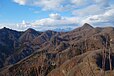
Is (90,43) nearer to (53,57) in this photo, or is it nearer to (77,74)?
(53,57)

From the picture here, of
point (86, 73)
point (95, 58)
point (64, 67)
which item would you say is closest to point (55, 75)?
point (64, 67)

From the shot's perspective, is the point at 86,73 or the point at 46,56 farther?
the point at 46,56

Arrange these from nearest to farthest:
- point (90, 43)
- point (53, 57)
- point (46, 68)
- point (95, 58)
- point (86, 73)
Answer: point (86, 73), point (95, 58), point (46, 68), point (53, 57), point (90, 43)

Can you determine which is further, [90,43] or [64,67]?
[90,43]

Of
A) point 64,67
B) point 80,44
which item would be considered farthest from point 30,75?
point 80,44

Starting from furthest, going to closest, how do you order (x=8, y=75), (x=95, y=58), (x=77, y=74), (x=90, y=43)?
(x=90, y=43) → (x=8, y=75) → (x=95, y=58) → (x=77, y=74)

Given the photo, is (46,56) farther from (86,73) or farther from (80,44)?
(86,73)

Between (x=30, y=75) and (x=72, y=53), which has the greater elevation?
(x=72, y=53)

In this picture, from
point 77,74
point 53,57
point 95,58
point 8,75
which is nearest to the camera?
point 77,74

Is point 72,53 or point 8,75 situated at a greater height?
point 72,53
